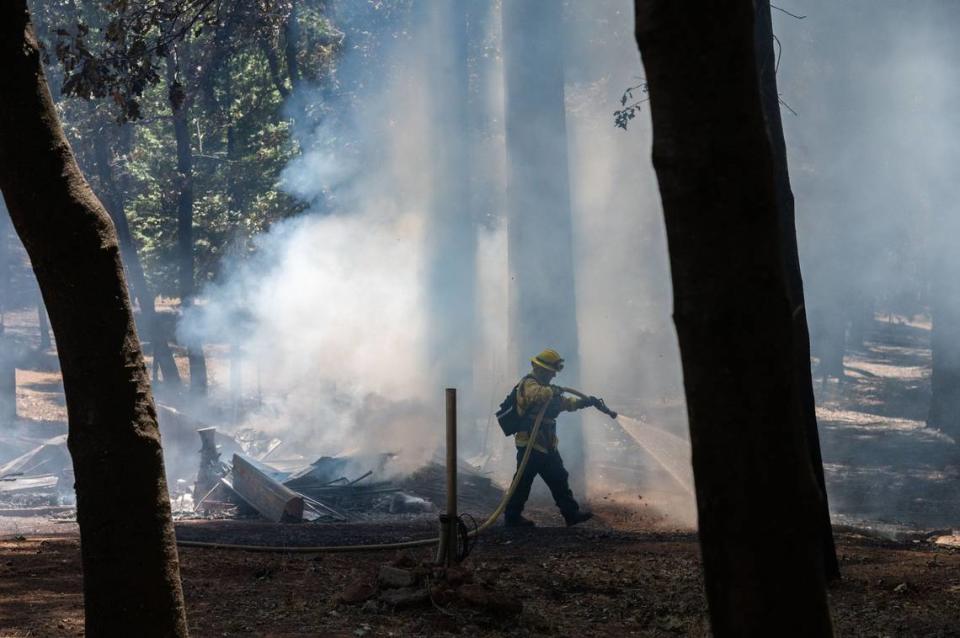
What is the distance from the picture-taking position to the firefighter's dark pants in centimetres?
1050

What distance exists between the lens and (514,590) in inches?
272

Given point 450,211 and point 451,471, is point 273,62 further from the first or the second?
point 451,471

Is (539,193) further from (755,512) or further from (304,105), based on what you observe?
(755,512)

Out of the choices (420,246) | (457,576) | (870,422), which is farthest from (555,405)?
(420,246)

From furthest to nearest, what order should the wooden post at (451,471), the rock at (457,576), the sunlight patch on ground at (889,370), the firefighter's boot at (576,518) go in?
the sunlight patch on ground at (889,370) < the firefighter's boot at (576,518) < the wooden post at (451,471) < the rock at (457,576)

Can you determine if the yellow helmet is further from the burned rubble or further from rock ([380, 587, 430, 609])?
rock ([380, 587, 430, 609])

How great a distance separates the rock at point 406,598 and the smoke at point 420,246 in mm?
12731

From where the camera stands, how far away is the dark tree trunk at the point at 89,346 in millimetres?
3646

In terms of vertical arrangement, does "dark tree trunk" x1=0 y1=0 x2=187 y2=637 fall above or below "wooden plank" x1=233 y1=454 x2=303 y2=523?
above

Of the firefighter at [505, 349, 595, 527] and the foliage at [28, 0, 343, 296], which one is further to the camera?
the foliage at [28, 0, 343, 296]

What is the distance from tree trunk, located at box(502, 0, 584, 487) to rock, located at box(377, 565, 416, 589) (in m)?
10.1

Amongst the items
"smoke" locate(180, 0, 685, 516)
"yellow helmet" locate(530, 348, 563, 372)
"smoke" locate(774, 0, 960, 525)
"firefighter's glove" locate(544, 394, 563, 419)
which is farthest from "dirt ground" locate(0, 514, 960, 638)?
"smoke" locate(180, 0, 685, 516)

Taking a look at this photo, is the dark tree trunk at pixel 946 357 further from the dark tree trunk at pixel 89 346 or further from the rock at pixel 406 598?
the dark tree trunk at pixel 89 346

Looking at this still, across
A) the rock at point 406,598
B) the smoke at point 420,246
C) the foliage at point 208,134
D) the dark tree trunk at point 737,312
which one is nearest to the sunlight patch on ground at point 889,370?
the smoke at point 420,246
